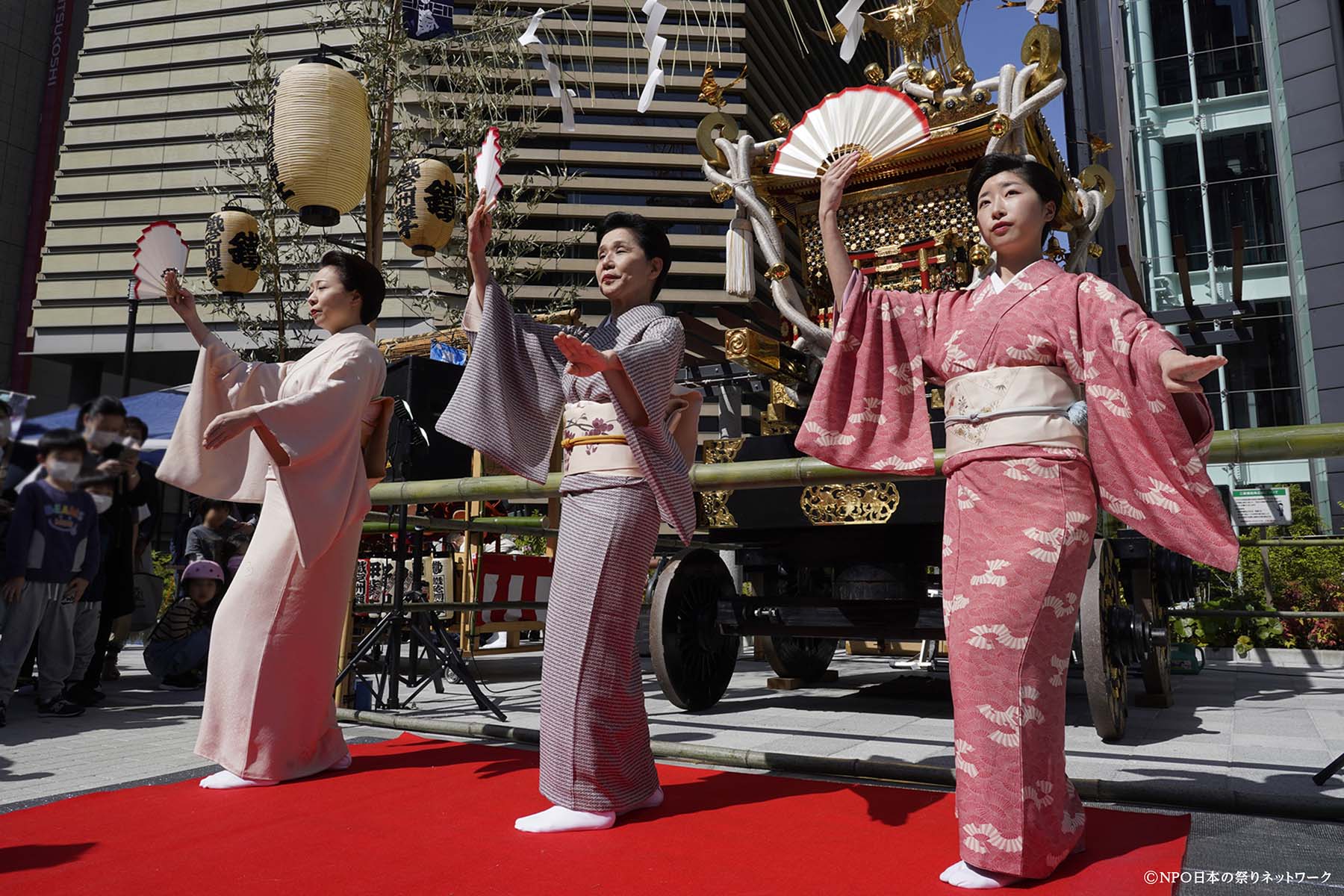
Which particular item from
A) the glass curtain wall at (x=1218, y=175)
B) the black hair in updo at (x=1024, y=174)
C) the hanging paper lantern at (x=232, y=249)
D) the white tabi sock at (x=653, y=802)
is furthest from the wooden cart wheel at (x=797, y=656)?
the glass curtain wall at (x=1218, y=175)

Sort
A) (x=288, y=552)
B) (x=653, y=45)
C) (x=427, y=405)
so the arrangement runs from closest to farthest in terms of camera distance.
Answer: (x=288, y=552) → (x=653, y=45) → (x=427, y=405)

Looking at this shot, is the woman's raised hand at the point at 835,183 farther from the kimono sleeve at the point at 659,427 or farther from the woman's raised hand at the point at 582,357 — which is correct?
the woman's raised hand at the point at 582,357

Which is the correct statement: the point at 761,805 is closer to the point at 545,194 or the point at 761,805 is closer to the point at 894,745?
the point at 894,745

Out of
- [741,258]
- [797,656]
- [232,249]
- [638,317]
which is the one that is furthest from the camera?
[232,249]

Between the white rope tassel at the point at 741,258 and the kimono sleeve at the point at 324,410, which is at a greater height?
the white rope tassel at the point at 741,258

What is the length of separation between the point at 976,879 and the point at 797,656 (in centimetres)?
429

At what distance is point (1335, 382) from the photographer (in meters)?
13.1

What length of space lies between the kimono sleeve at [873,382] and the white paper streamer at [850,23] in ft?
4.42

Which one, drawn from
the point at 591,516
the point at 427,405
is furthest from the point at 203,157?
the point at 591,516

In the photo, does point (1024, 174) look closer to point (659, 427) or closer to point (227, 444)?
point (659, 427)

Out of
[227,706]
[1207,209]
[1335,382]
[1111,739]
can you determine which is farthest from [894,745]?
[1207,209]

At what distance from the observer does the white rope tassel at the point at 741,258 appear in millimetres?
5570

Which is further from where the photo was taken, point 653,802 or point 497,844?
point 653,802

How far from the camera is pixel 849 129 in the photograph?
441 cm
